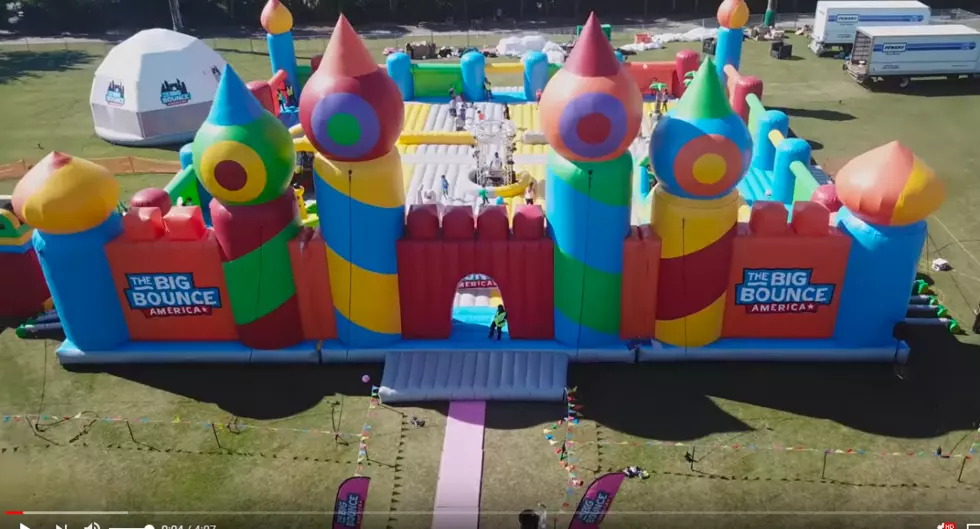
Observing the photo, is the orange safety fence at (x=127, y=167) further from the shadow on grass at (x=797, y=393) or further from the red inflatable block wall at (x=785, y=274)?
the red inflatable block wall at (x=785, y=274)

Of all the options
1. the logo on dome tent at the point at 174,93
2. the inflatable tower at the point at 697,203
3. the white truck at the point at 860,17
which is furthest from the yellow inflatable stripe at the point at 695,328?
the white truck at the point at 860,17

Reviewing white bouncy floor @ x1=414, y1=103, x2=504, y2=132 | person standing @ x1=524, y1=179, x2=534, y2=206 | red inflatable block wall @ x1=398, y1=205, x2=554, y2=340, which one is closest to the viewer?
red inflatable block wall @ x1=398, y1=205, x2=554, y2=340

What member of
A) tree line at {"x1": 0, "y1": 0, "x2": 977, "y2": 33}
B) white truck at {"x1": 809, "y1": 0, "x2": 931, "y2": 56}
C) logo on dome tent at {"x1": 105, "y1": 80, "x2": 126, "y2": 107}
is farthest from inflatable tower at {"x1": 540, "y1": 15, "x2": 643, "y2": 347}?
tree line at {"x1": 0, "y1": 0, "x2": 977, "y2": 33}

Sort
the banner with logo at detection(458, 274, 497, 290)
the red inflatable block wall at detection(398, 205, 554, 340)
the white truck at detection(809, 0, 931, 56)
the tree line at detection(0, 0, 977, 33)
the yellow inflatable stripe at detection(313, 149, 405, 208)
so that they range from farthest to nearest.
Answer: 1. the tree line at detection(0, 0, 977, 33)
2. the white truck at detection(809, 0, 931, 56)
3. the banner with logo at detection(458, 274, 497, 290)
4. the red inflatable block wall at detection(398, 205, 554, 340)
5. the yellow inflatable stripe at detection(313, 149, 405, 208)

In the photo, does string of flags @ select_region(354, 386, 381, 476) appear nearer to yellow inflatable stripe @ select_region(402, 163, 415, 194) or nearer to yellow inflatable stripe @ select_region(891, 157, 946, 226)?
yellow inflatable stripe @ select_region(402, 163, 415, 194)

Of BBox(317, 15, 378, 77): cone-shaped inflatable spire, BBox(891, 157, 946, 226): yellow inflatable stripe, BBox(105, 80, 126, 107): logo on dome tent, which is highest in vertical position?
BBox(317, 15, 378, 77): cone-shaped inflatable spire

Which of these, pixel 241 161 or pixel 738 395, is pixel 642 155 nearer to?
pixel 738 395

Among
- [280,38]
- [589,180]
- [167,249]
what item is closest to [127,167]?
[280,38]

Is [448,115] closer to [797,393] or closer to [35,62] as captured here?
[797,393]
